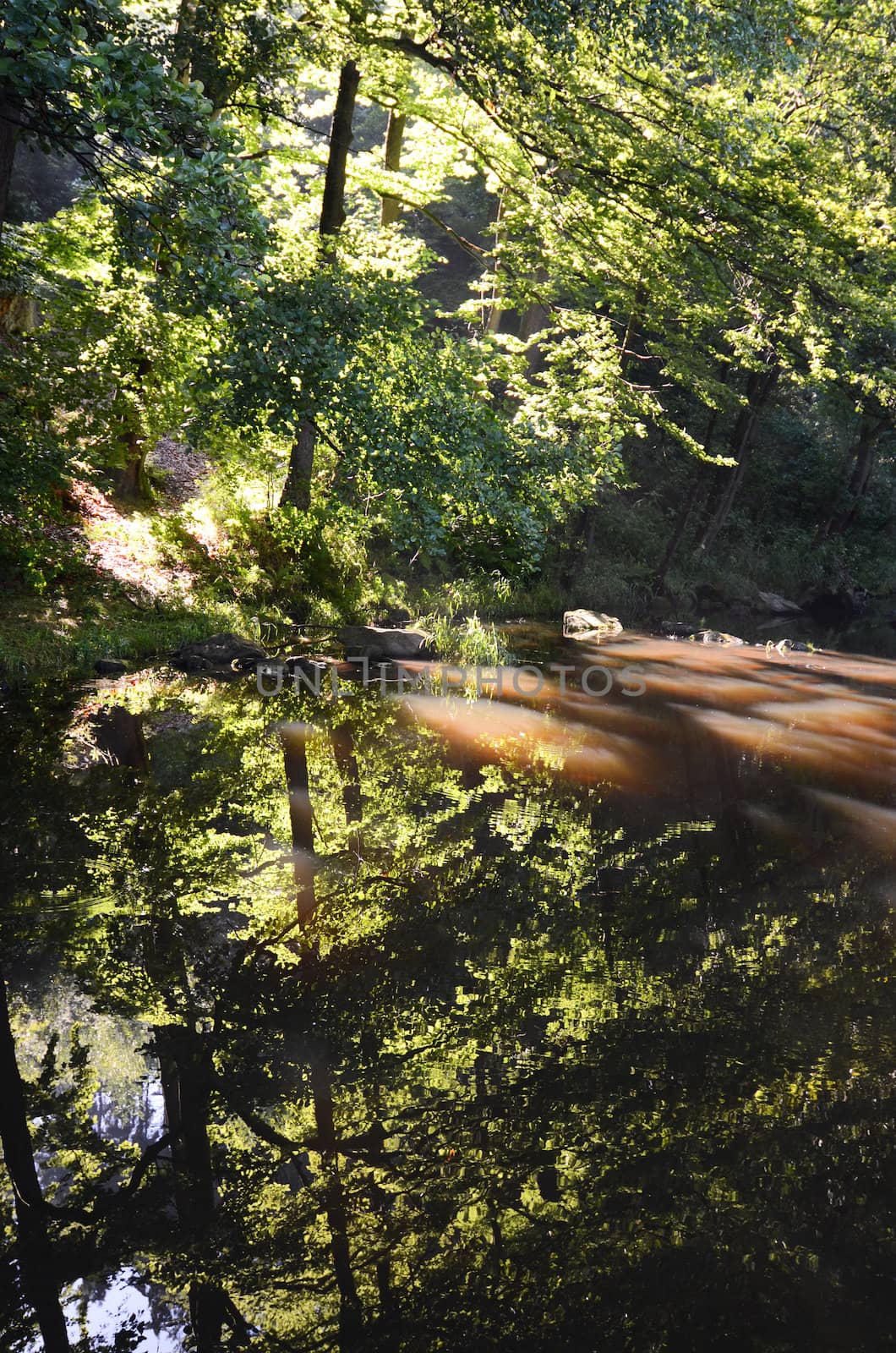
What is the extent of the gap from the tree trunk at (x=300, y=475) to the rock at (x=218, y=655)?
288 centimetres

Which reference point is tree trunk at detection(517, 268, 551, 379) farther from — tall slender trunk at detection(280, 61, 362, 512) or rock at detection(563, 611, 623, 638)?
tall slender trunk at detection(280, 61, 362, 512)

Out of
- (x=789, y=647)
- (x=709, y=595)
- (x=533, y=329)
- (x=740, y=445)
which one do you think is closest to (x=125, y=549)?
(x=789, y=647)

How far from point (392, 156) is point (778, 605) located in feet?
47.8

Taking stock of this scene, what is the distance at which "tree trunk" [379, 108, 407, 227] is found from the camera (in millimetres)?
14227

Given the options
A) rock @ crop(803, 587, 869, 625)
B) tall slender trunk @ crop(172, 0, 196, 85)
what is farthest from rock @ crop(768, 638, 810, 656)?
tall slender trunk @ crop(172, 0, 196, 85)

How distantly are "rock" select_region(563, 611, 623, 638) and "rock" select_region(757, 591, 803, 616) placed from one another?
756 cm

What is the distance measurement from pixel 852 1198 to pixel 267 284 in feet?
21.9

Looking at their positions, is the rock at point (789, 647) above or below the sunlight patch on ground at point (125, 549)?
below

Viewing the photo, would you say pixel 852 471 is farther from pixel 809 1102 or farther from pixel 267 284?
pixel 809 1102

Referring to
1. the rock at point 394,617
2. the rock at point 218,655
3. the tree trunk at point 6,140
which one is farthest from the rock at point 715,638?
the tree trunk at point 6,140

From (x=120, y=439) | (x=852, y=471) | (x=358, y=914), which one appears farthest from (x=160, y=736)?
(x=852, y=471)

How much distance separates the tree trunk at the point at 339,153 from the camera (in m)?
11.9

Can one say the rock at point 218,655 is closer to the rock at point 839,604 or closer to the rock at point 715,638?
the rock at point 715,638

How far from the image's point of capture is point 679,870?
501cm
